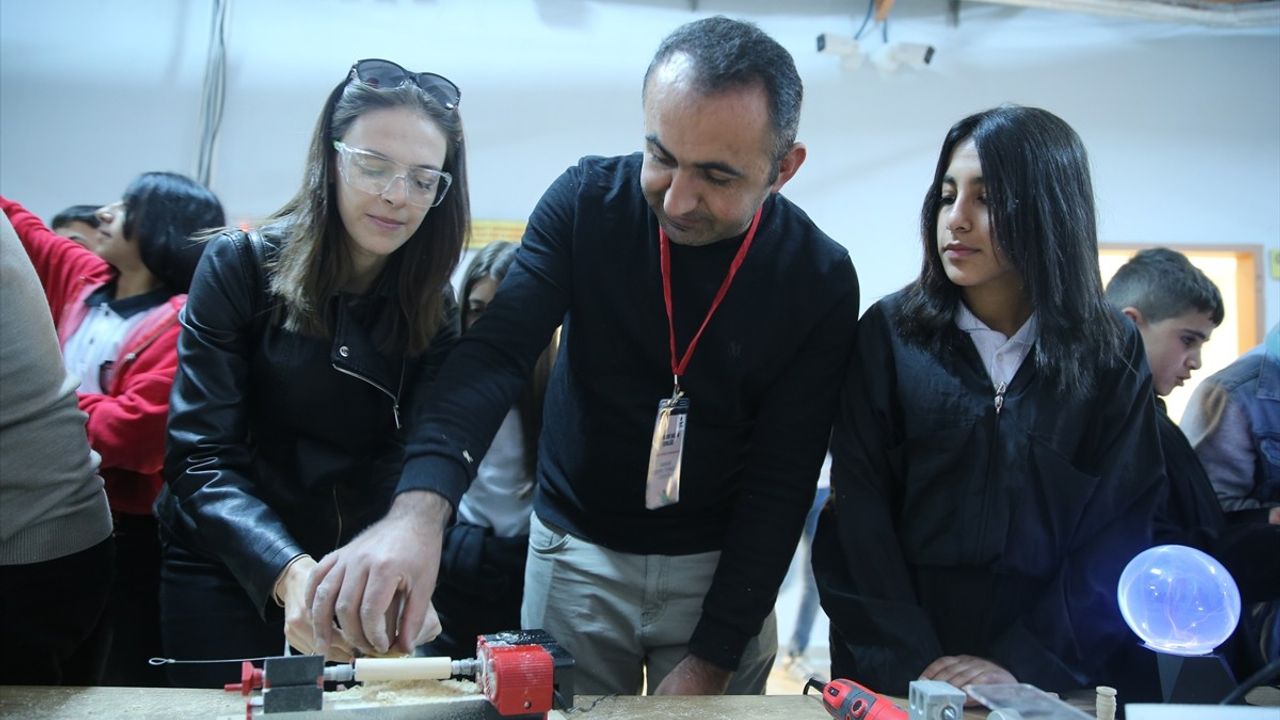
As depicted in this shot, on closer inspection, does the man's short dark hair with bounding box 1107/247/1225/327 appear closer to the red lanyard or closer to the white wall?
the red lanyard

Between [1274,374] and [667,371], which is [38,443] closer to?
[667,371]

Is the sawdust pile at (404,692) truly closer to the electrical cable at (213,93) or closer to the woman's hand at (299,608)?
the woman's hand at (299,608)

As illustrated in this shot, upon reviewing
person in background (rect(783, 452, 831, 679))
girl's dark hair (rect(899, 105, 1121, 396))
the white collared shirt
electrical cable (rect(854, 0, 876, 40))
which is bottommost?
person in background (rect(783, 452, 831, 679))

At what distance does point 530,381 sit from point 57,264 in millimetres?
1149

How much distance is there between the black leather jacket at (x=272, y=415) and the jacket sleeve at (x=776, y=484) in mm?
569

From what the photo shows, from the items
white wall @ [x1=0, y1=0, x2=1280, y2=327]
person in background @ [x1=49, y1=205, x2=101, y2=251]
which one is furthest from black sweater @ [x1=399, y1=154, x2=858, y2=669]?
Result: white wall @ [x1=0, y1=0, x2=1280, y2=327]

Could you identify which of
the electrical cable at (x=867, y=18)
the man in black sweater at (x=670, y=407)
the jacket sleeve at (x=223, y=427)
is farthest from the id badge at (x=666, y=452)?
the electrical cable at (x=867, y=18)

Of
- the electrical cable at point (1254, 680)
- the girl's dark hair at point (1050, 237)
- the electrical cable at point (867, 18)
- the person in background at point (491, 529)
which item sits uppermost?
the electrical cable at point (867, 18)

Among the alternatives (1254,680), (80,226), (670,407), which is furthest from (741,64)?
(80,226)

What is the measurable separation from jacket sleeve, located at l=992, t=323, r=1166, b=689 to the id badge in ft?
1.86

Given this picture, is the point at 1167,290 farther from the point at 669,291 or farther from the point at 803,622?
the point at 803,622

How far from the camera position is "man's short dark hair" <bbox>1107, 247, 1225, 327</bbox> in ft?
7.35

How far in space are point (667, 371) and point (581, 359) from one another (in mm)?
155

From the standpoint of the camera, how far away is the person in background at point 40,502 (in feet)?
3.81
